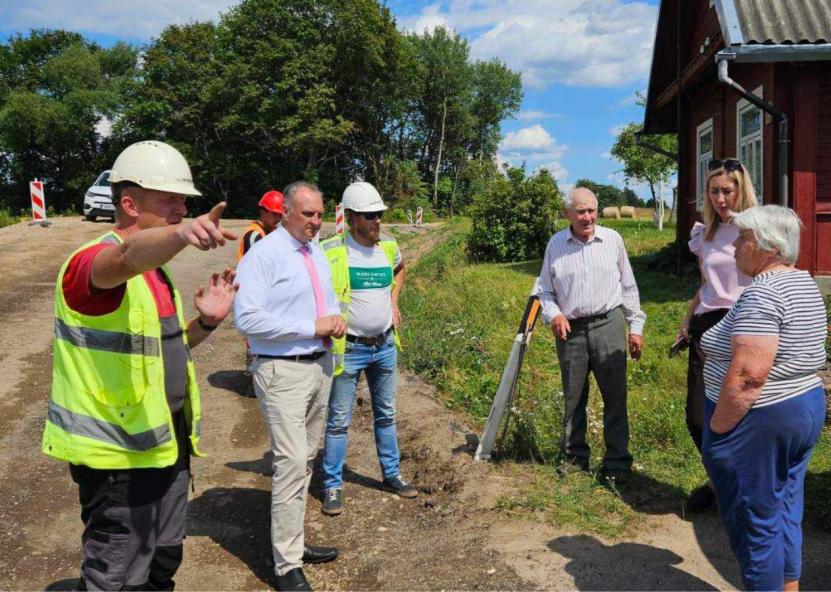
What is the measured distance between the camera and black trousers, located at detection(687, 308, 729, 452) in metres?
4.09

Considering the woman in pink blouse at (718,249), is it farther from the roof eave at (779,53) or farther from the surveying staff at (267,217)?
the roof eave at (779,53)

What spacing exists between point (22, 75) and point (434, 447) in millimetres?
43720

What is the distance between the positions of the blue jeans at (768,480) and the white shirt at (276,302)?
1994 mm

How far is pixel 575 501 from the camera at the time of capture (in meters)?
4.30

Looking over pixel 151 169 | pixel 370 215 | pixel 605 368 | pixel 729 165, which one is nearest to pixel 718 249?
pixel 729 165

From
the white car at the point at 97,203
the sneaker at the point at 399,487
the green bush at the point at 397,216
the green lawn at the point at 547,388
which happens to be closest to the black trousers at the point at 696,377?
the green lawn at the point at 547,388

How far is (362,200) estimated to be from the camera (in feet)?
14.9

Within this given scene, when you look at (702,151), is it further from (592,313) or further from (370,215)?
(370,215)

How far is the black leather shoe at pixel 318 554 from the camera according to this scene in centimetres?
387

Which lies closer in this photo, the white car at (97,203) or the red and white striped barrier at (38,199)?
the red and white striped barrier at (38,199)

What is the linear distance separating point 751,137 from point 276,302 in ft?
29.8

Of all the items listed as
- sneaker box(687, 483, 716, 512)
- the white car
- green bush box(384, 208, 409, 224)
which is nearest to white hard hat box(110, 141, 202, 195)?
sneaker box(687, 483, 716, 512)

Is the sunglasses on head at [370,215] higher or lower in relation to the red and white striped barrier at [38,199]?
lower

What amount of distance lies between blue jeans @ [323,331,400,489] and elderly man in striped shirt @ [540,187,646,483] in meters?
1.12
